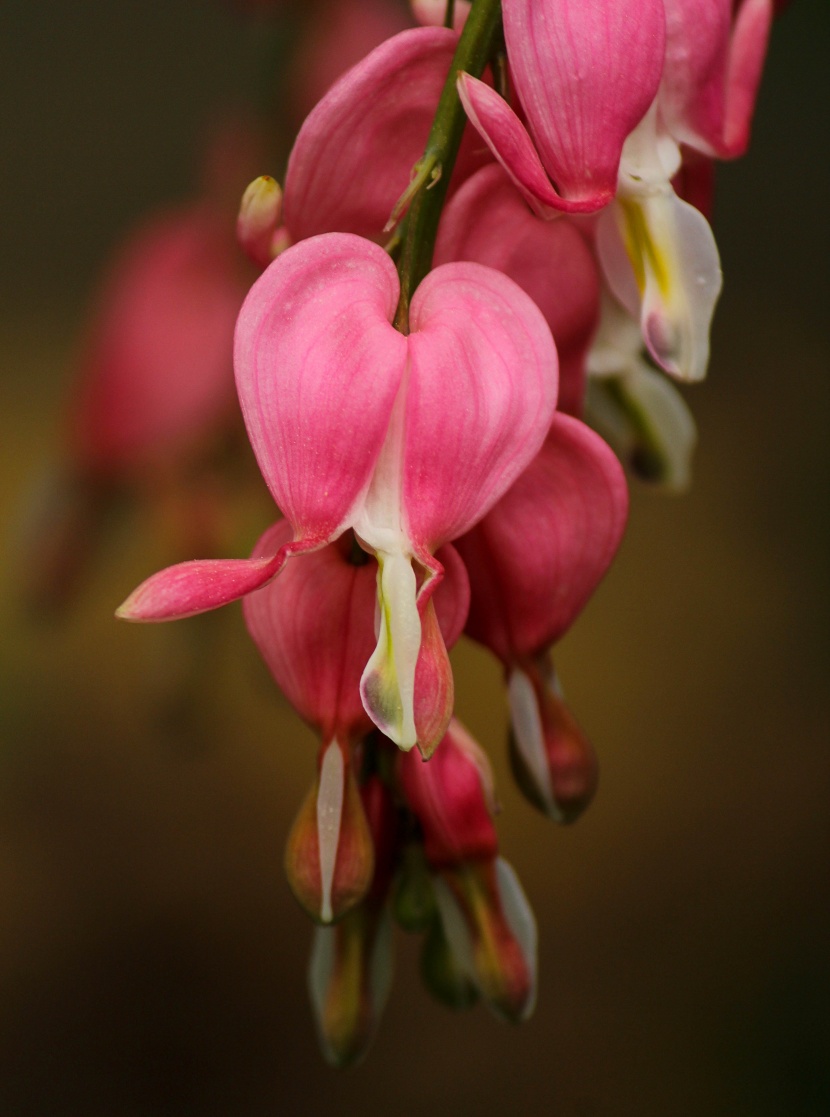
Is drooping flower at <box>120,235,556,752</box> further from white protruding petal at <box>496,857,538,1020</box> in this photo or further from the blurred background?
the blurred background

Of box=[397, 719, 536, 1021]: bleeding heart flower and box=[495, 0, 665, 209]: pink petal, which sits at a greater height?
box=[495, 0, 665, 209]: pink petal

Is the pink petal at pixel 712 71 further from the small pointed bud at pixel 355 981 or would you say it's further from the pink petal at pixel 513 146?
the small pointed bud at pixel 355 981

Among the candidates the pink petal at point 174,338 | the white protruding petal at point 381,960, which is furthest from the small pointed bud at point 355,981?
the pink petal at point 174,338

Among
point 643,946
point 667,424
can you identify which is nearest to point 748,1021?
point 643,946

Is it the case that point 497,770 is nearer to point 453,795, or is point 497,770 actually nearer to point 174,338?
point 174,338

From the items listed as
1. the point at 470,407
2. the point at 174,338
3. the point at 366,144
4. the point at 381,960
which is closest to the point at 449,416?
the point at 470,407

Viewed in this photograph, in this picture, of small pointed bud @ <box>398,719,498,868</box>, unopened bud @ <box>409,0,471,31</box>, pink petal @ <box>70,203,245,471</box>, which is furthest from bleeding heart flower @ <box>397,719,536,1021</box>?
pink petal @ <box>70,203,245,471</box>

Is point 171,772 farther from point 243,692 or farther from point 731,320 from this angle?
point 731,320
